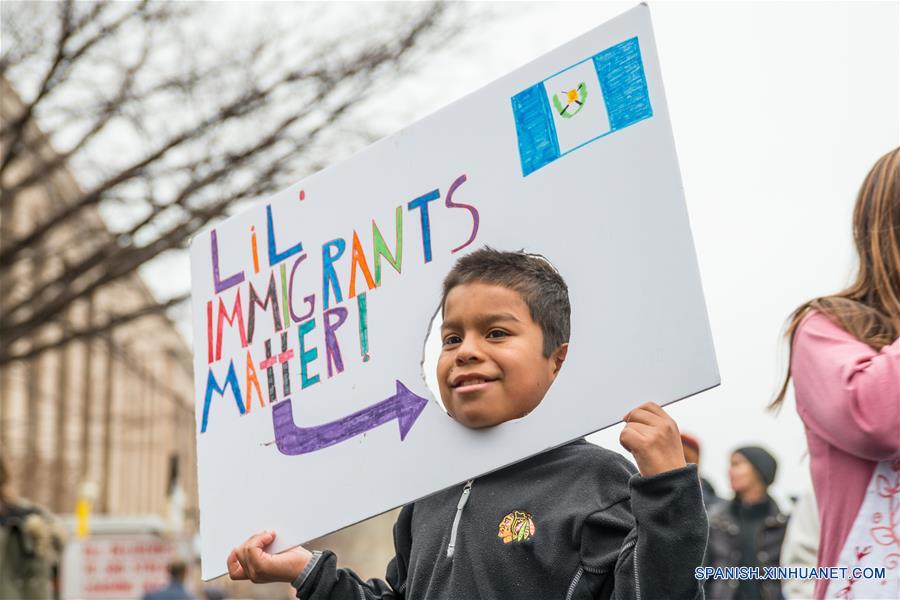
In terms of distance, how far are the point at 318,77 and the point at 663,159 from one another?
19.3 feet

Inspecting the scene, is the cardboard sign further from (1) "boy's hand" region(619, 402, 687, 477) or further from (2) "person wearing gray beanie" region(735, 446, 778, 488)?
(1) "boy's hand" region(619, 402, 687, 477)

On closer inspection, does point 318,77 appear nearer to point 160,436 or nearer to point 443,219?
point 443,219

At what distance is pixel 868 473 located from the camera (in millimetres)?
2086

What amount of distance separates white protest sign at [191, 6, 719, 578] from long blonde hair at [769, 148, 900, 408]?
21.1 inches

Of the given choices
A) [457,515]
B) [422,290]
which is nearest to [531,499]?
[457,515]

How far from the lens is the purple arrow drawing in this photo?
7.14 ft

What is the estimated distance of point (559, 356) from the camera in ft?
6.71

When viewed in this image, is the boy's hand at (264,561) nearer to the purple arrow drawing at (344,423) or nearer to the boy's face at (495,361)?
the purple arrow drawing at (344,423)

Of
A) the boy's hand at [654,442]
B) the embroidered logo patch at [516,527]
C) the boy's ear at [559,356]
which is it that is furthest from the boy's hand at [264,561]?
the boy's hand at [654,442]

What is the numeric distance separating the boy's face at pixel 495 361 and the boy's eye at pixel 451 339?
0.06 ft

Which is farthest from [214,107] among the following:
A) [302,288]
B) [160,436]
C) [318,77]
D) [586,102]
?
[160,436]

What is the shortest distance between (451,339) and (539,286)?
19cm

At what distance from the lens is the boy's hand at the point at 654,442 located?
1.75 metres

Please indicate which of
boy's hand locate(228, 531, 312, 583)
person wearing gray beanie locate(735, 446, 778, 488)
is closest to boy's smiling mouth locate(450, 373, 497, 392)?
boy's hand locate(228, 531, 312, 583)
